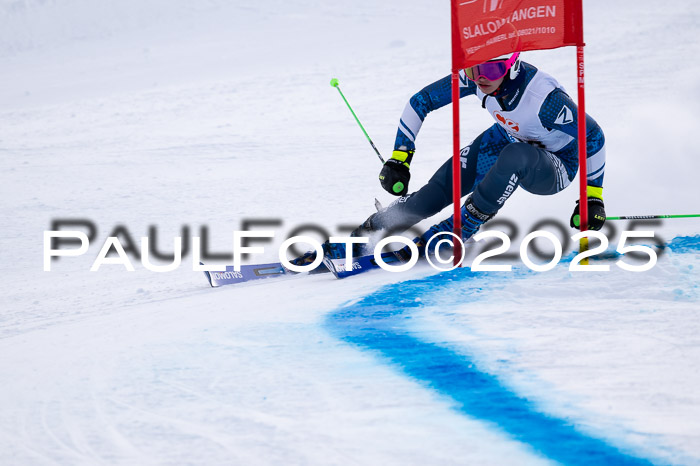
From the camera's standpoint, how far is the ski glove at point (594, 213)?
3.95m

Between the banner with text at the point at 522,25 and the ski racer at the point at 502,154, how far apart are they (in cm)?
27

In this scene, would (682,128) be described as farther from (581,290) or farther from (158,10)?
(158,10)

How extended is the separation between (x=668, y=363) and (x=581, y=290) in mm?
842

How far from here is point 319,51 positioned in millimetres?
13578

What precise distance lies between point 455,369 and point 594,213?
161 cm

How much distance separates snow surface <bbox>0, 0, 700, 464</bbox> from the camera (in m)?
2.29

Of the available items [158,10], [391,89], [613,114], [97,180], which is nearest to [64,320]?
[97,180]

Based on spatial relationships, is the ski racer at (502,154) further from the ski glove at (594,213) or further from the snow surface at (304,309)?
the snow surface at (304,309)

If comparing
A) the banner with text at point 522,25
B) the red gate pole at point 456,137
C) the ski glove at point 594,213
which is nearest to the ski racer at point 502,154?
the ski glove at point 594,213

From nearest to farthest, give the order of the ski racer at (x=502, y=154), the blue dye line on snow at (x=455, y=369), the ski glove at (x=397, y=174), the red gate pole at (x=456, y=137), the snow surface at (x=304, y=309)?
the blue dye line on snow at (x=455, y=369), the snow surface at (x=304, y=309), the red gate pole at (x=456, y=137), the ski racer at (x=502, y=154), the ski glove at (x=397, y=174)

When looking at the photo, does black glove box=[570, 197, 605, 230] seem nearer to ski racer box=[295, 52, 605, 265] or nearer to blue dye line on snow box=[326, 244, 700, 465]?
ski racer box=[295, 52, 605, 265]

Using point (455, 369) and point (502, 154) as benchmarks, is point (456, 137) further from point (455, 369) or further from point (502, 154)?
point (455, 369)

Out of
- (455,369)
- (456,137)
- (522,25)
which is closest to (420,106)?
(456,137)

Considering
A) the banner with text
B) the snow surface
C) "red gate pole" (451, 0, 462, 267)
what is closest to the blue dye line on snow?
the snow surface
